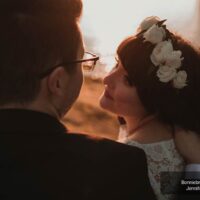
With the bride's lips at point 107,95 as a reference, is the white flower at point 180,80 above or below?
above

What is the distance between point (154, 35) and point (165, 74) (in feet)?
0.57

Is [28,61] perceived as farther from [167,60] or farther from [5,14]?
[167,60]

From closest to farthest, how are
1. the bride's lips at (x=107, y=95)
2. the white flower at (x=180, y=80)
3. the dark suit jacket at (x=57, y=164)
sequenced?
the dark suit jacket at (x=57, y=164) → the white flower at (x=180, y=80) → the bride's lips at (x=107, y=95)

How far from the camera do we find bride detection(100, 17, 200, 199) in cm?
213

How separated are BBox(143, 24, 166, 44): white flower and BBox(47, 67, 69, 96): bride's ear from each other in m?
0.87

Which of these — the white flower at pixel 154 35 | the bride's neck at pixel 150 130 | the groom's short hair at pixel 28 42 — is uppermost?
the groom's short hair at pixel 28 42

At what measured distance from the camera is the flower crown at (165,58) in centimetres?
218

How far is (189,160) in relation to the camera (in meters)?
2.12

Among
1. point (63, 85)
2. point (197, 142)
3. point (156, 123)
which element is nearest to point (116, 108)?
point (156, 123)

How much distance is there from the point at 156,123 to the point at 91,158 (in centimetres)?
85

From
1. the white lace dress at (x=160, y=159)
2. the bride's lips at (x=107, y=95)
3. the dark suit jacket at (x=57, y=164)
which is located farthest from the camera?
the bride's lips at (x=107, y=95)

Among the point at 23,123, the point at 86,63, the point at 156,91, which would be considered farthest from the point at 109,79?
the point at 23,123

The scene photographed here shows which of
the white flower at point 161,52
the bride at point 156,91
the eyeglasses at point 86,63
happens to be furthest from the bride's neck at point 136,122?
the eyeglasses at point 86,63

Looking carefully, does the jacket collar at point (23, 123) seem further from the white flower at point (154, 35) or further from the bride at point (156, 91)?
the white flower at point (154, 35)
